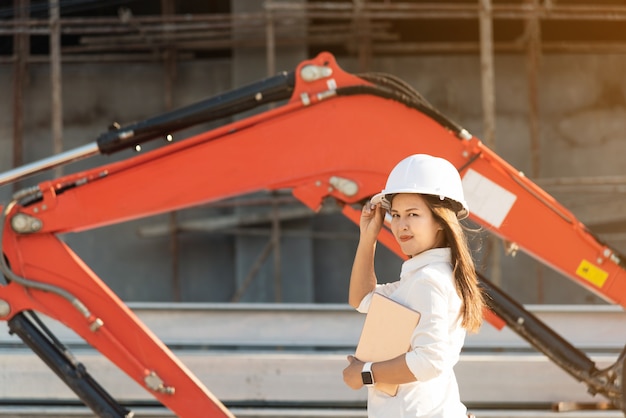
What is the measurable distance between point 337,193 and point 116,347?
1319 mm

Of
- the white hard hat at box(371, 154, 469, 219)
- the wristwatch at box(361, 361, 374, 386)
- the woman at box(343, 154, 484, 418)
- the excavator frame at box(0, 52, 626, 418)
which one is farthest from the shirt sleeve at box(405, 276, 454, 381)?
the excavator frame at box(0, 52, 626, 418)

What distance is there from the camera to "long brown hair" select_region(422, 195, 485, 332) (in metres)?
2.54

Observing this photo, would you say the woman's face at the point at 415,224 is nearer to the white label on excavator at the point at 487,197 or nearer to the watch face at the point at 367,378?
the watch face at the point at 367,378

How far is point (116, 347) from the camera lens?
4.25 metres

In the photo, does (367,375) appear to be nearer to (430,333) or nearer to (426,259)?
(430,333)

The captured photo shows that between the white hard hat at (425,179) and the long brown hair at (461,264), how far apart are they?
0.03 meters

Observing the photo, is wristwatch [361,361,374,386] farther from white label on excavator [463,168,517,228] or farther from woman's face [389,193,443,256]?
white label on excavator [463,168,517,228]

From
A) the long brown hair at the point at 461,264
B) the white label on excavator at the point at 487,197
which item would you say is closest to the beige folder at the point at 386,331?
the long brown hair at the point at 461,264

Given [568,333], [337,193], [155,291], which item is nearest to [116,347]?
[337,193]

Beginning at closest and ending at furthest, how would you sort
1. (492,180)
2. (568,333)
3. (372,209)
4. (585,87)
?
(372,209), (492,180), (568,333), (585,87)

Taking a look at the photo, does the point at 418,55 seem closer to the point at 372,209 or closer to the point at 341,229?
the point at 341,229

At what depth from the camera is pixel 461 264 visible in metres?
2.57

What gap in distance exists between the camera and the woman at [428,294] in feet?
8.09

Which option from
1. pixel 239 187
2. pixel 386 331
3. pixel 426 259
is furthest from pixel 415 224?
pixel 239 187
